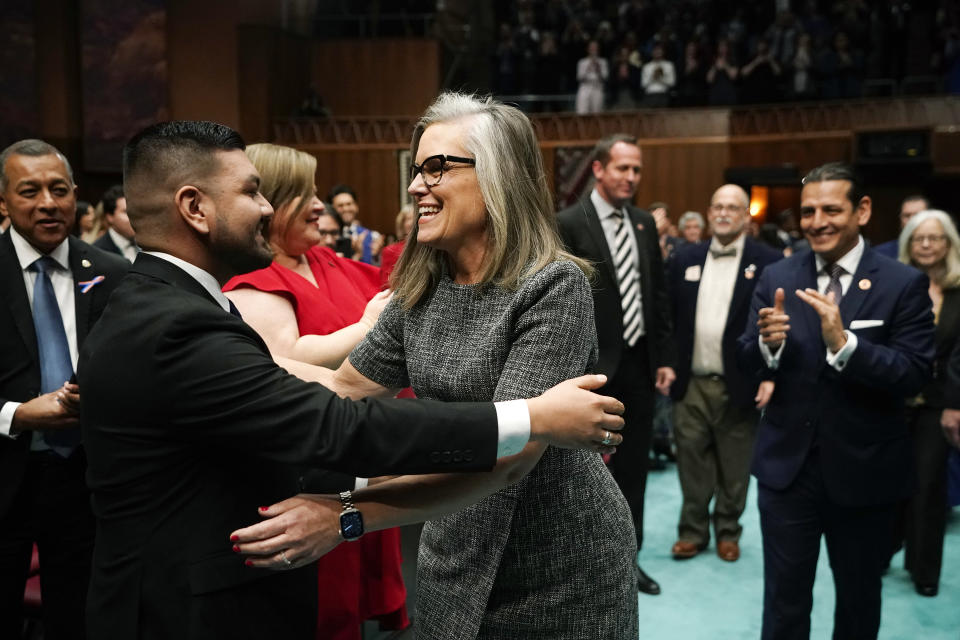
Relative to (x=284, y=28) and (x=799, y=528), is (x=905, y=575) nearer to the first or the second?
(x=799, y=528)

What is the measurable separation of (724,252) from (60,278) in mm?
3197

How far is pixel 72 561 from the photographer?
253 cm

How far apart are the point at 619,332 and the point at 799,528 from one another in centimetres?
131

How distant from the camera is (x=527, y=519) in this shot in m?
1.56

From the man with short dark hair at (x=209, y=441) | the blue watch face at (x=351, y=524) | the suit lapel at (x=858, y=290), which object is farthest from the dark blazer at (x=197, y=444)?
the suit lapel at (x=858, y=290)

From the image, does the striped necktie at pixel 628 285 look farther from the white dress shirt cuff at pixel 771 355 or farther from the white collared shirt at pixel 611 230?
the white dress shirt cuff at pixel 771 355

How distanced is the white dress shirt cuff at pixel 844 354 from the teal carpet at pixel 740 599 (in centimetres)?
140

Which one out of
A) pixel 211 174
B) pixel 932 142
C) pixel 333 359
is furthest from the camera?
pixel 932 142

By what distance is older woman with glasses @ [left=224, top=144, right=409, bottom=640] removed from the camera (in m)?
2.30

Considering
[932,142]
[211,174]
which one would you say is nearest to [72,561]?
[211,174]

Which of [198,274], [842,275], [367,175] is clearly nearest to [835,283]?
[842,275]

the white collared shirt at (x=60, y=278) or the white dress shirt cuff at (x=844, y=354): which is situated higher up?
the white collared shirt at (x=60, y=278)

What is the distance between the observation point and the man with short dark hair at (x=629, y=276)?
154 inches

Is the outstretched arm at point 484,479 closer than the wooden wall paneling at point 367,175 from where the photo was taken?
Yes
